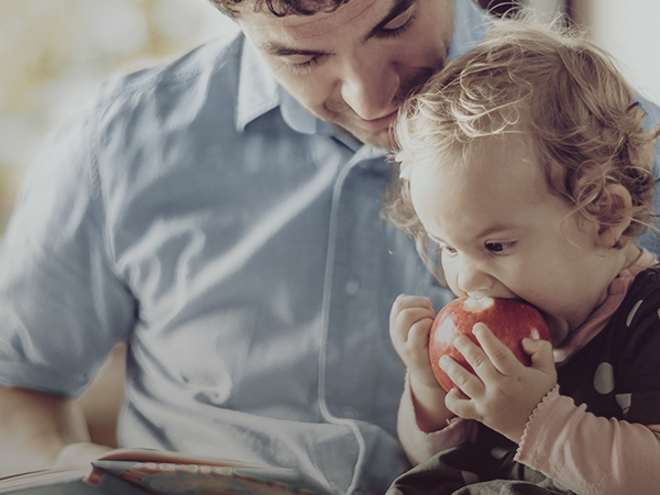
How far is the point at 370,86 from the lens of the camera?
0.82 metres

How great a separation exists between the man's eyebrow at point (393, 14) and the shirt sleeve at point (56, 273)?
1.48 feet

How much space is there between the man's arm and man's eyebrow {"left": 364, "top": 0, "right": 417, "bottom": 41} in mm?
681

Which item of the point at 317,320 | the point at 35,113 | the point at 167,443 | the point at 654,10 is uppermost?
the point at 35,113

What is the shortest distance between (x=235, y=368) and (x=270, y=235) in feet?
0.64

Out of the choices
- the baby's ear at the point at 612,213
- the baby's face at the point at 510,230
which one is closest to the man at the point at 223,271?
the baby's face at the point at 510,230

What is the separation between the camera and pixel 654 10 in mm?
882

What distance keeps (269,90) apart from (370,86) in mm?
176

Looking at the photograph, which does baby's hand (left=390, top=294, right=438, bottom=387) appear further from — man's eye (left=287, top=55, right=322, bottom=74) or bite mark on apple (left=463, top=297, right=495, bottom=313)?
man's eye (left=287, top=55, right=322, bottom=74)

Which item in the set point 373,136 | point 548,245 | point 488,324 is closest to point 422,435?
point 488,324

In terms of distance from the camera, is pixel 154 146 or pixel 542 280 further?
pixel 154 146

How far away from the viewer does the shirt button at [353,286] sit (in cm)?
88

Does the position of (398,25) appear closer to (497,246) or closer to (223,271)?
(497,246)

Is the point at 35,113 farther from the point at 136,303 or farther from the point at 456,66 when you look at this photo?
the point at 456,66

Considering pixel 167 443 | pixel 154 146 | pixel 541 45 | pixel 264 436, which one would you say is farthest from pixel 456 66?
pixel 167 443
